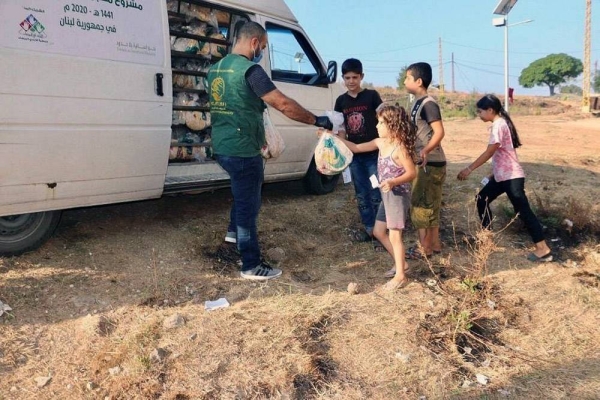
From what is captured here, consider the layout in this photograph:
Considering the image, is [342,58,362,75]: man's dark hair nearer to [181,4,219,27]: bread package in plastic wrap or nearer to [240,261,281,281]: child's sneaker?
[181,4,219,27]: bread package in plastic wrap

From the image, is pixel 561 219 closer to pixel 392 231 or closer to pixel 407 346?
pixel 392 231

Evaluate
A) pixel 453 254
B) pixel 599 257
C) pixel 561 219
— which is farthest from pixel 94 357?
pixel 561 219

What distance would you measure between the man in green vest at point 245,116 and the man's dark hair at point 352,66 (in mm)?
799

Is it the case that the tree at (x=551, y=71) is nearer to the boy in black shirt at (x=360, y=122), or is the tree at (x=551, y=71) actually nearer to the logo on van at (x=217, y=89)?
the boy in black shirt at (x=360, y=122)

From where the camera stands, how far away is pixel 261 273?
403 cm

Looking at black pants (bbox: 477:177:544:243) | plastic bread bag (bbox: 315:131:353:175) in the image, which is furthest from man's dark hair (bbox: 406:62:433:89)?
black pants (bbox: 477:177:544:243)

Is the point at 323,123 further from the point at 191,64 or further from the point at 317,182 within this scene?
the point at 317,182

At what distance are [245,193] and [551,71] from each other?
6288cm

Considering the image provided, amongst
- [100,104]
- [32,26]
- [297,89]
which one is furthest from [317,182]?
[32,26]

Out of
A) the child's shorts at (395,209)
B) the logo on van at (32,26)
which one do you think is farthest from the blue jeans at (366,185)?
the logo on van at (32,26)

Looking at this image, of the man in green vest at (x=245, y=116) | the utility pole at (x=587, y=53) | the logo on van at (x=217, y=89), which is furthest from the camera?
the utility pole at (x=587, y=53)

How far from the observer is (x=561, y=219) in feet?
17.7

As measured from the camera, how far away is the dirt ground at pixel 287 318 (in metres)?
2.77

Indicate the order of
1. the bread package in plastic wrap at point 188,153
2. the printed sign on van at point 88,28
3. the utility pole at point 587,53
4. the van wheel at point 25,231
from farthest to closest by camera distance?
the utility pole at point 587,53, the bread package in plastic wrap at point 188,153, the van wheel at point 25,231, the printed sign on van at point 88,28
